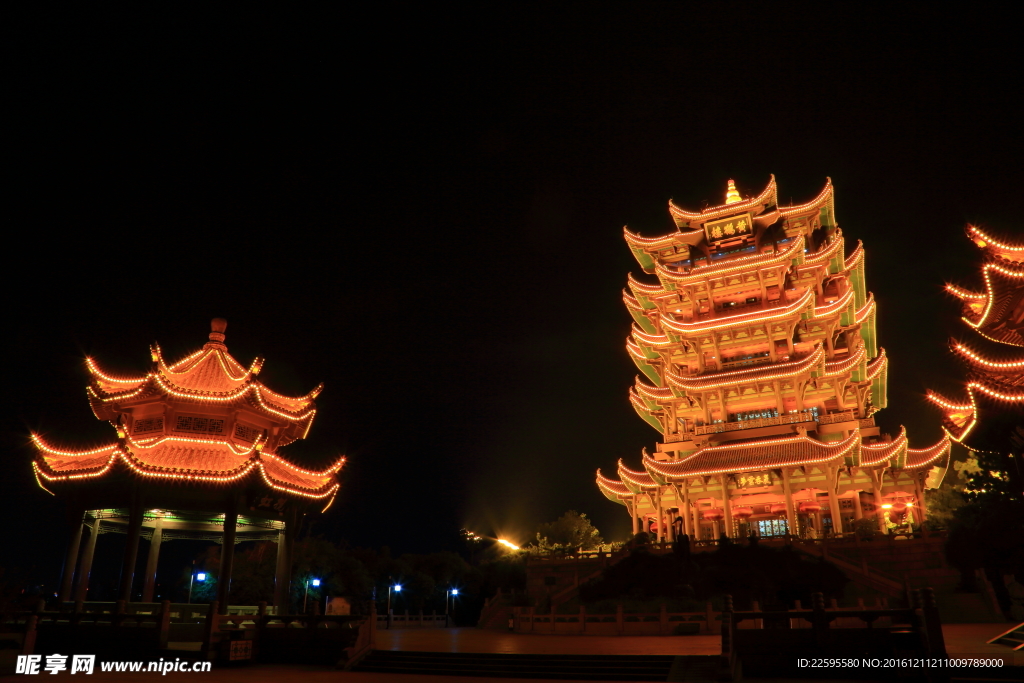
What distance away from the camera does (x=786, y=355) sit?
37.6m

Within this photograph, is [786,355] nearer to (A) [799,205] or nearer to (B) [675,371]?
(B) [675,371]

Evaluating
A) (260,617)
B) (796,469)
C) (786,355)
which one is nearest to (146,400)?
(260,617)

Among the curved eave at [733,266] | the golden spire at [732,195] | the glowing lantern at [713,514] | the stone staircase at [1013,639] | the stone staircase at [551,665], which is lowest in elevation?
the stone staircase at [551,665]

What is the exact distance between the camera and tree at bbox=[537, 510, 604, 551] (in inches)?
1714

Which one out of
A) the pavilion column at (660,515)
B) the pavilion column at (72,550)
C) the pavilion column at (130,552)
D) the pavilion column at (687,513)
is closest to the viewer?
the pavilion column at (130,552)

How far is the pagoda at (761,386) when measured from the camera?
106 feet

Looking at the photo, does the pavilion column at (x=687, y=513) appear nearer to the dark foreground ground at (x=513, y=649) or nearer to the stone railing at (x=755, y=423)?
the stone railing at (x=755, y=423)

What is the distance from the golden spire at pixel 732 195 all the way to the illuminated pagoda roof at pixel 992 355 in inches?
862

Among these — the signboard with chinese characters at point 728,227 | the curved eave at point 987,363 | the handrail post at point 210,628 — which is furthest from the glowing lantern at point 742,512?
the handrail post at point 210,628

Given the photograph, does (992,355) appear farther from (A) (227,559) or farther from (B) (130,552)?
(B) (130,552)

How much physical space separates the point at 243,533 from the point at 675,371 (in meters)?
25.6

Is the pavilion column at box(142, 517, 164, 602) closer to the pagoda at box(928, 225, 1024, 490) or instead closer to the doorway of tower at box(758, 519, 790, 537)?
the pagoda at box(928, 225, 1024, 490)

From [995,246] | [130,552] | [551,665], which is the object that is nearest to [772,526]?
[995,246]

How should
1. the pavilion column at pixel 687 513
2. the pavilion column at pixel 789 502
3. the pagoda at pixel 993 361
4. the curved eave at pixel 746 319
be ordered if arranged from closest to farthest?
the pagoda at pixel 993 361, the pavilion column at pixel 789 502, the pavilion column at pixel 687 513, the curved eave at pixel 746 319
